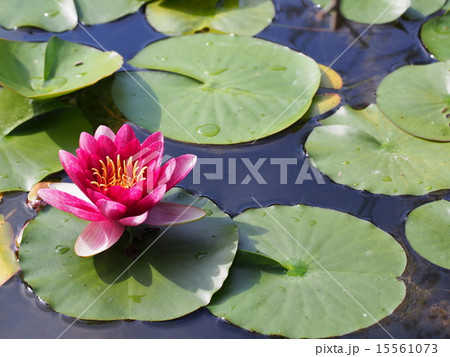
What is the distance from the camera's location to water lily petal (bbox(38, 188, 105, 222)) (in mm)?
2016

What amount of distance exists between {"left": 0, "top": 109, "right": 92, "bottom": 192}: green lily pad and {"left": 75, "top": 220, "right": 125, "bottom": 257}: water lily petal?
1.85 feet

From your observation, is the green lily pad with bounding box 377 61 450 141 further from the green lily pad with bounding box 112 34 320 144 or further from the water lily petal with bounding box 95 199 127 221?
the water lily petal with bounding box 95 199 127 221

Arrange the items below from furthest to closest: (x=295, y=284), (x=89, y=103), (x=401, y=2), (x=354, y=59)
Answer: (x=401, y=2) < (x=354, y=59) < (x=89, y=103) < (x=295, y=284)

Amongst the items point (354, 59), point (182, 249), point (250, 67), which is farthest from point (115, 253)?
point (354, 59)

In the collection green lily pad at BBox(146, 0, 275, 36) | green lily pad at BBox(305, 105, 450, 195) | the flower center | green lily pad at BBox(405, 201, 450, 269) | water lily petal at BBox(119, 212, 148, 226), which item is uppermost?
the flower center

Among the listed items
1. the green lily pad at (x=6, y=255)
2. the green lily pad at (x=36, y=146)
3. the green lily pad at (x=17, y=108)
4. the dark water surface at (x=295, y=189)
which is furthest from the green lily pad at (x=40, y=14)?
the green lily pad at (x=6, y=255)

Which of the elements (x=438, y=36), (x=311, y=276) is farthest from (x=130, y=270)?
(x=438, y=36)

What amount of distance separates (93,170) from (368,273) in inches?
47.6

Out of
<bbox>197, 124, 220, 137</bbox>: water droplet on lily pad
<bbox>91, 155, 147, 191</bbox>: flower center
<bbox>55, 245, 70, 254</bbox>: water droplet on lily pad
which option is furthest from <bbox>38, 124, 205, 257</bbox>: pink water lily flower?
<bbox>197, 124, 220, 137</bbox>: water droplet on lily pad

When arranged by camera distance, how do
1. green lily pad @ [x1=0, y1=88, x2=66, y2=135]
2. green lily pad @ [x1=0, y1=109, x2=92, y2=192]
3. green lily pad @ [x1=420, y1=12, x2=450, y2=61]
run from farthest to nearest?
green lily pad @ [x1=420, y1=12, x2=450, y2=61] < green lily pad @ [x1=0, y1=88, x2=66, y2=135] < green lily pad @ [x1=0, y1=109, x2=92, y2=192]

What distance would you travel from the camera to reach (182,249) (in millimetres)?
2148

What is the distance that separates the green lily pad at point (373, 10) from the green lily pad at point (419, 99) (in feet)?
2.13

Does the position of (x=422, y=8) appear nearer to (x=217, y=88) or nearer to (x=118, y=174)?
(x=217, y=88)
